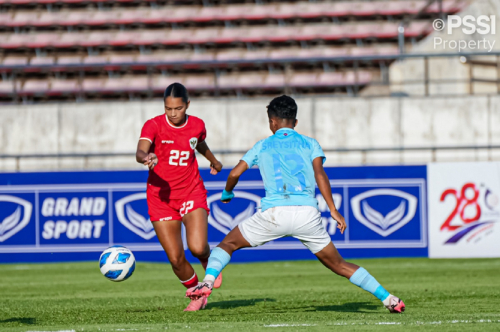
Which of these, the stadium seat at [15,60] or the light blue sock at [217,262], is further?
the stadium seat at [15,60]

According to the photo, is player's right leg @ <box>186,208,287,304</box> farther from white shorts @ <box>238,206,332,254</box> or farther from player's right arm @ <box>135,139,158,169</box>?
player's right arm @ <box>135,139,158,169</box>

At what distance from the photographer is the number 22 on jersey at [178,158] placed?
22.5 ft

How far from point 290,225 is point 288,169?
1.47ft

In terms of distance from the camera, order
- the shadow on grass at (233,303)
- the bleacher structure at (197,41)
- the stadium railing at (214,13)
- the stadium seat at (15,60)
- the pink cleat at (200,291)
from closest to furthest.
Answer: the pink cleat at (200,291), the shadow on grass at (233,303), the bleacher structure at (197,41), the stadium railing at (214,13), the stadium seat at (15,60)

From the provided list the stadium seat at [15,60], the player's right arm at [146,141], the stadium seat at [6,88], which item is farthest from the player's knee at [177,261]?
the stadium seat at [15,60]

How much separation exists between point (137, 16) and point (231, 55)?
12.0ft

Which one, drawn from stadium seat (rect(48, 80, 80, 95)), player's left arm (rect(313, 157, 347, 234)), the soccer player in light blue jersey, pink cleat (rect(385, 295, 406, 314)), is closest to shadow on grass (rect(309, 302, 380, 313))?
pink cleat (rect(385, 295, 406, 314))

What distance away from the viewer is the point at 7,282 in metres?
10.5

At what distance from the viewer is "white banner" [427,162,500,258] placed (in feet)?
39.1

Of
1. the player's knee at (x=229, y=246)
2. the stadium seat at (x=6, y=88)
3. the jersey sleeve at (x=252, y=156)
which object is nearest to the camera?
the jersey sleeve at (x=252, y=156)

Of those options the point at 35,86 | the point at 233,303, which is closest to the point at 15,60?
the point at 35,86

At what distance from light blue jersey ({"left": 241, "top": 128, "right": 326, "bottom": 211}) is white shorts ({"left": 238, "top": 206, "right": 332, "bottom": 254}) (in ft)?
0.20

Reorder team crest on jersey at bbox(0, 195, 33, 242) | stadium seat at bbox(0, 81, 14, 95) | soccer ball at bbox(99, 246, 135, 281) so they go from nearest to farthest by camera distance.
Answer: soccer ball at bbox(99, 246, 135, 281) < team crest on jersey at bbox(0, 195, 33, 242) < stadium seat at bbox(0, 81, 14, 95)

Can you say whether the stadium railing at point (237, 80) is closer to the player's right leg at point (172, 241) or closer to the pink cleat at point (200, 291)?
the player's right leg at point (172, 241)
